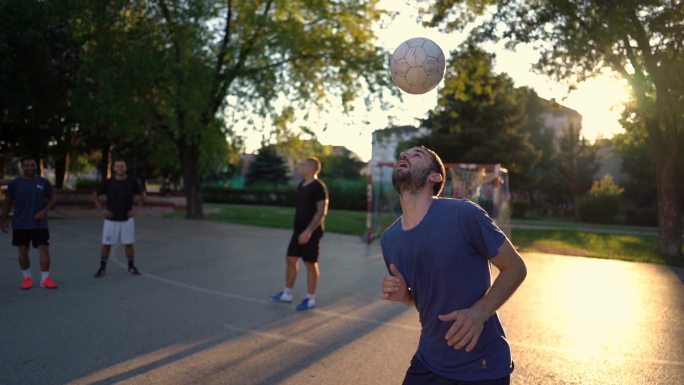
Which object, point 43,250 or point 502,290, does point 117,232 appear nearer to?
point 43,250

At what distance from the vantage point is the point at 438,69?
17.4 feet

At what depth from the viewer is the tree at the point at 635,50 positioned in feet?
49.4

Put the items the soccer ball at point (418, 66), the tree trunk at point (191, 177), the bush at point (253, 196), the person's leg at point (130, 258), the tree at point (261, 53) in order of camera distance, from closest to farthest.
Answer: the soccer ball at point (418, 66) < the person's leg at point (130, 258) < the tree at point (261, 53) < the tree trunk at point (191, 177) < the bush at point (253, 196)

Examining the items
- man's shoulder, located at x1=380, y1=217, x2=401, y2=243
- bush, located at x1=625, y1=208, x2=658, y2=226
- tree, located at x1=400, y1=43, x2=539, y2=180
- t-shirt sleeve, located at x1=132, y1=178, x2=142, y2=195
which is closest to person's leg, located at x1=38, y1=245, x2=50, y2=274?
t-shirt sleeve, located at x1=132, y1=178, x2=142, y2=195

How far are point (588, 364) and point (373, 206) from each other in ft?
47.7

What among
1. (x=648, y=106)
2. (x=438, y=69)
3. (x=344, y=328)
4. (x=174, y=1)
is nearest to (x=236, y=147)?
(x=174, y=1)

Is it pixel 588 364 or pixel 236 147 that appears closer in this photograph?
pixel 588 364

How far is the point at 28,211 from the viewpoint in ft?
28.9

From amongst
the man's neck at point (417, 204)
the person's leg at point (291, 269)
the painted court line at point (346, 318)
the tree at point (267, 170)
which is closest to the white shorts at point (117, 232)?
the painted court line at point (346, 318)

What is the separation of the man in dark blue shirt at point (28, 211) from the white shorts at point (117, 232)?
119 centimetres

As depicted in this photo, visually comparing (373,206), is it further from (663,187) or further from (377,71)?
(663,187)

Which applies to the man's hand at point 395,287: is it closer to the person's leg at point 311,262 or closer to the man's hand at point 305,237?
the man's hand at point 305,237

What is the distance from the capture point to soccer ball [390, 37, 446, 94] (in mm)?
5238

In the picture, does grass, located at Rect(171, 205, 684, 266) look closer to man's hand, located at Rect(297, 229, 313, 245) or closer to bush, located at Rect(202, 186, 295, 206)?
man's hand, located at Rect(297, 229, 313, 245)
